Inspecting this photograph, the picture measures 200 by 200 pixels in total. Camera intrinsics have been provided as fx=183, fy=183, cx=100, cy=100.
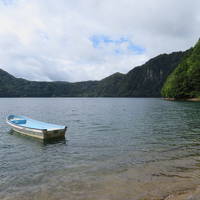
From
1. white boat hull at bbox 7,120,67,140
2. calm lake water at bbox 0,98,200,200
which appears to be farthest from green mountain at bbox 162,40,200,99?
white boat hull at bbox 7,120,67,140

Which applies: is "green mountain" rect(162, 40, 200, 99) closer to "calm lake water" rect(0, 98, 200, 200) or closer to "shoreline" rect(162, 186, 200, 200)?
"calm lake water" rect(0, 98, 200, 200)

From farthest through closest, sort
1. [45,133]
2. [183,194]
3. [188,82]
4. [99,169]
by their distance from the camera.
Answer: [188,82], [45,133], [99,169], [183,194]

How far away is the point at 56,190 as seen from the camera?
9.26m

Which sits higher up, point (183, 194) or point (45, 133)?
point (45, 133)

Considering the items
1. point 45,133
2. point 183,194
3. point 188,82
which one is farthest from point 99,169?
point 188,82

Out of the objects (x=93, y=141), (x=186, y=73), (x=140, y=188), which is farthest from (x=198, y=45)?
(x=140, y=188)

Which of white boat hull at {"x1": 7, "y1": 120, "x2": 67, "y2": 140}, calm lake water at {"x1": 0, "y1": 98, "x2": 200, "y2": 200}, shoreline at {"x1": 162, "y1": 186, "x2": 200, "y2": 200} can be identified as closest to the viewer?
shoreline at {"x1": 162, "y1": 186, "x2": 200, "y2": 200}

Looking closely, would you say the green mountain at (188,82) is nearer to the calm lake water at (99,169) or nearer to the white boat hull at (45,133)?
the calm lake water at (99,169)

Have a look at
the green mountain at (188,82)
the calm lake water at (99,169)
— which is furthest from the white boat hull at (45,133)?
the green mountain at (188,82)

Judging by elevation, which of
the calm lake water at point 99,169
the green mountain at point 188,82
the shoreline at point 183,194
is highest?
the green mountain at point 188,82

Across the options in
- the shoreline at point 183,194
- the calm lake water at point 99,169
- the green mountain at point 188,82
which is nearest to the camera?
the shoreline at point 183,194

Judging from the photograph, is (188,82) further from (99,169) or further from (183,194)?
→ (183,194)

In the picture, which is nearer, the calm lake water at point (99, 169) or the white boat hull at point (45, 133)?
the calm lake water at point (99, 169)

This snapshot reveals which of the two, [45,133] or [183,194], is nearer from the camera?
[183,194]
